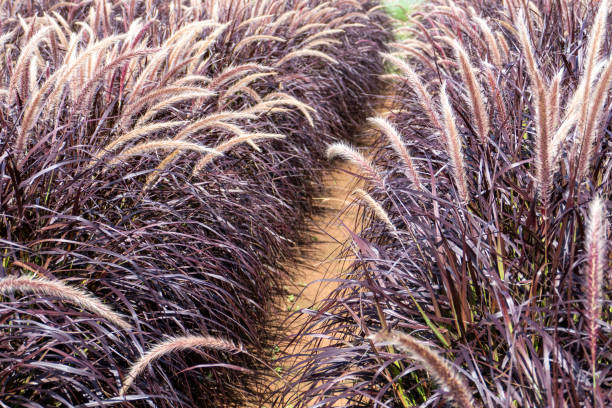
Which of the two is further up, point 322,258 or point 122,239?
point 122,239

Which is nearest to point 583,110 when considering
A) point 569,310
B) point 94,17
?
point 569,310

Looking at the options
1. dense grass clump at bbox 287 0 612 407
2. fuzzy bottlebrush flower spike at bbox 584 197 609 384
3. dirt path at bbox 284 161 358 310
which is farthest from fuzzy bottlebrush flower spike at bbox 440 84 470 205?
dirt path at bbox 284 161 358 310

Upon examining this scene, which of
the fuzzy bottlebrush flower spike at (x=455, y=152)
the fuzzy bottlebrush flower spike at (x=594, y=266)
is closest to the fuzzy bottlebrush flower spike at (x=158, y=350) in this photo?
the fuzzy bottlebrush flower spike at (x=455, y=152)

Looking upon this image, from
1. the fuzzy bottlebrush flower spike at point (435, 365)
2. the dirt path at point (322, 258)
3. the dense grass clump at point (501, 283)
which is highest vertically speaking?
the fuzzy bottlebrush flower spike at point (435, 365)

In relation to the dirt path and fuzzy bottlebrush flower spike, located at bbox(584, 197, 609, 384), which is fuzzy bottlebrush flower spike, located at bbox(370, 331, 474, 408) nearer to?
fuzzy bottlebrush flower spike, located at bbox(584, 197, 609, 384)

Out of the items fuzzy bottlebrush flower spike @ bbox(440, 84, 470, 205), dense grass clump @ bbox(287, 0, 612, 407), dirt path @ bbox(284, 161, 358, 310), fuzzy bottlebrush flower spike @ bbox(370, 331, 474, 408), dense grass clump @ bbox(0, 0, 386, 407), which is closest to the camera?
fuzzy bottlebrush flower spike @ bbox(370, 331, 474, 408)

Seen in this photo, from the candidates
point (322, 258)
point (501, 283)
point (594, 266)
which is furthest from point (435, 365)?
point (322, 258)

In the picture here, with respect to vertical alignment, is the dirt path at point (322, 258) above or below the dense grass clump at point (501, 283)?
below

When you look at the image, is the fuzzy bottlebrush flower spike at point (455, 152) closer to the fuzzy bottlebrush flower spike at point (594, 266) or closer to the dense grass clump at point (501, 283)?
the dense grass clump at point (501, 283)

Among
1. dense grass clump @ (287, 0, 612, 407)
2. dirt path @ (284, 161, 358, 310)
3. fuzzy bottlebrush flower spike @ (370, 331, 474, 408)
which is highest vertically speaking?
fuzzy bottlebrush flower spike @ (370, 331, 474, 408)

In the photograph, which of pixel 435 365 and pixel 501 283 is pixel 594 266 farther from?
pixel 501 283

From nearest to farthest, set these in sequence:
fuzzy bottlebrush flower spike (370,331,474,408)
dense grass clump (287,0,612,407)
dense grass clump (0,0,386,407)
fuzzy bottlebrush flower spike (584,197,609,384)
A: 1. fuzzy bottlebrush flower spike (370,331,474,408)
2. fuzzy bottlebrush flower spike (584,197,609,384)
3. dense grass clump (287,0,612,407)
4. dense grass clump (0,0,386,407)

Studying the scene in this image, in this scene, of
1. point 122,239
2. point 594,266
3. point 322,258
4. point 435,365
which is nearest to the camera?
point 435,365

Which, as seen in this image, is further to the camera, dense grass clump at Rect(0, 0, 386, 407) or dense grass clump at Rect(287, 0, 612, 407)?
dense grass clump at Rect(0, 0, 386, 407)
